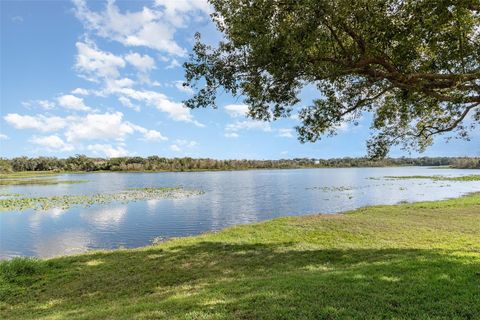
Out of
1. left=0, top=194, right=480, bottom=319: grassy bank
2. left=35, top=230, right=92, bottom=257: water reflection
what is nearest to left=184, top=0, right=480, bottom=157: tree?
left=0, top=194, right=480, bottom=319: grassy bank

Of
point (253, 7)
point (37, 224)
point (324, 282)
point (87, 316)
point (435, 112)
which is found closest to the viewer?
point (87, 316)

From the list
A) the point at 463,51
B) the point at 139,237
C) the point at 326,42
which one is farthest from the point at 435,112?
the point at 139,237

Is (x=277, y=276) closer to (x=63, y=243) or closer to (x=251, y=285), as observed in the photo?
(x=251, y=285)

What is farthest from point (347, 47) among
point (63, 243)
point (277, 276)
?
point (63, 243)

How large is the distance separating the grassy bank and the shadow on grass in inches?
1.7

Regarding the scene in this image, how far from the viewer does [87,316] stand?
10062mm

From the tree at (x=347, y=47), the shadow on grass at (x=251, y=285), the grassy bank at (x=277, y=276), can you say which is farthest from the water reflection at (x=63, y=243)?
the tree at (x=347, y=47)

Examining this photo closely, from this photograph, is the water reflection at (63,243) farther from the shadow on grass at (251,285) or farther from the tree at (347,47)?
the tree at (347,47)

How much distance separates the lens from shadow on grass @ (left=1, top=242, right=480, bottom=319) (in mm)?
8672

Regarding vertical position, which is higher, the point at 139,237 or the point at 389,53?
the point at 389,53

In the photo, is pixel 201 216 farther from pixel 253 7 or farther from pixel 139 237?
pixel 253 7

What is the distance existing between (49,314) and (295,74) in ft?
41.8

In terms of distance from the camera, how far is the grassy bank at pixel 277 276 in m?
8.88

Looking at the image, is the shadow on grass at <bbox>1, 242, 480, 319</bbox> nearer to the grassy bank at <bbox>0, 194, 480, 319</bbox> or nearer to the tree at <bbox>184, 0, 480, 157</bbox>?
the grassy bank at <bbox>0, 194, 480, 319</bbox>
